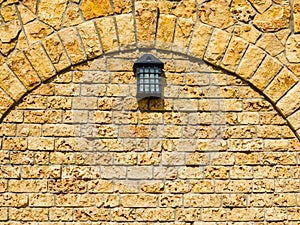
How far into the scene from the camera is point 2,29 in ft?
17.1

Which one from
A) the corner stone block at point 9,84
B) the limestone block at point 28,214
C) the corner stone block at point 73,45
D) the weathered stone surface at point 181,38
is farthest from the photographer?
the weathered stone surface at point 181,38

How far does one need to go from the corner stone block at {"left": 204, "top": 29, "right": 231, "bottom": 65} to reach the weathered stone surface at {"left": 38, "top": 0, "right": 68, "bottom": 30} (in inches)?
58.7

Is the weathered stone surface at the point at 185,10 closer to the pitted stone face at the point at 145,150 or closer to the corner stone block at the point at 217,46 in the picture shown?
the corner stone block at the point at 217,46

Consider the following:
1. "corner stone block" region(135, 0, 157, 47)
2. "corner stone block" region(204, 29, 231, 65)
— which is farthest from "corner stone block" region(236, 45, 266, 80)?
"corner stone block" region(135, 0, 157, 47)

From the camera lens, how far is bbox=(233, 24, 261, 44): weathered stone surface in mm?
5434

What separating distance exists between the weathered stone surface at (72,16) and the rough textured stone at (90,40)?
0.07 m

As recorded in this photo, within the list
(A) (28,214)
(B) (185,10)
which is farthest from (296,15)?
(A) (28,214)

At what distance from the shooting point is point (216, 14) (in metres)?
5.44

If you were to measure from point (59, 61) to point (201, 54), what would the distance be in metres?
1.40

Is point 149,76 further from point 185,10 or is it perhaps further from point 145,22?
point 185,10

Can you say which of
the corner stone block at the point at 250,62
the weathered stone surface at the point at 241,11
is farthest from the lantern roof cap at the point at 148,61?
the weathered stone surface at the point at 241,11

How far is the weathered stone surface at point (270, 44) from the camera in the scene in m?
5.43

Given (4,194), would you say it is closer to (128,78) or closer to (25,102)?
(25,102)

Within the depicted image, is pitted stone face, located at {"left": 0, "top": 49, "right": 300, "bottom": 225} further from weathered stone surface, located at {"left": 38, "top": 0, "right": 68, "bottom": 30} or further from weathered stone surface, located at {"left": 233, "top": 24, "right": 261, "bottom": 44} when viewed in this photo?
weathered stone surface, located at {"left": 38, "top": 0, "right": 68, "bottom": 30}
